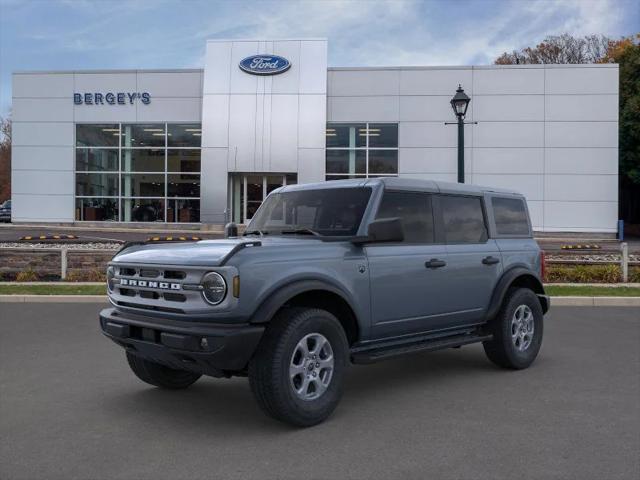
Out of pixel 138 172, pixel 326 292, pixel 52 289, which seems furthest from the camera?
pixel 138 172

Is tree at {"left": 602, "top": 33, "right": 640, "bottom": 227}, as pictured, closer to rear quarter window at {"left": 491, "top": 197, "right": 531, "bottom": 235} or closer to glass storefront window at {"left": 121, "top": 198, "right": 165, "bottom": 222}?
glass storefront window at {"left": 121, "top": 198, "right": 165, "bottom": 222}

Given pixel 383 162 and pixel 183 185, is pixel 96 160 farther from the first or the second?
pixel 383 162

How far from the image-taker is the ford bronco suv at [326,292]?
4.27m

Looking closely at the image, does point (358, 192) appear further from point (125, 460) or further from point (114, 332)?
point (125, 460)

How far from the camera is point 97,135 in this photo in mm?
31078

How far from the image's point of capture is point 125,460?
12.8 ft

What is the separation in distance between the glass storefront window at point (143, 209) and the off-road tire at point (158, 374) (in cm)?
2620

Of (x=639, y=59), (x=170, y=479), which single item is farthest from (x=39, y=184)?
(x=639, y=59)

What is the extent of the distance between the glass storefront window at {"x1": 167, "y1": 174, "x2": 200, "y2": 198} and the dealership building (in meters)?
0.06

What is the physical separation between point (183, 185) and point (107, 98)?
5.62 m

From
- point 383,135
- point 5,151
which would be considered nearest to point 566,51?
point 383,135

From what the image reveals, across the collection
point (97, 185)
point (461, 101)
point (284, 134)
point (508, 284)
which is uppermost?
point (284, 134)

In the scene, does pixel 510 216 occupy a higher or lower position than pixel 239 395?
higher

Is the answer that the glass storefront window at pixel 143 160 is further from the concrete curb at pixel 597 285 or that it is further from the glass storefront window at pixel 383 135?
the concrete curb at pixel 597 285
